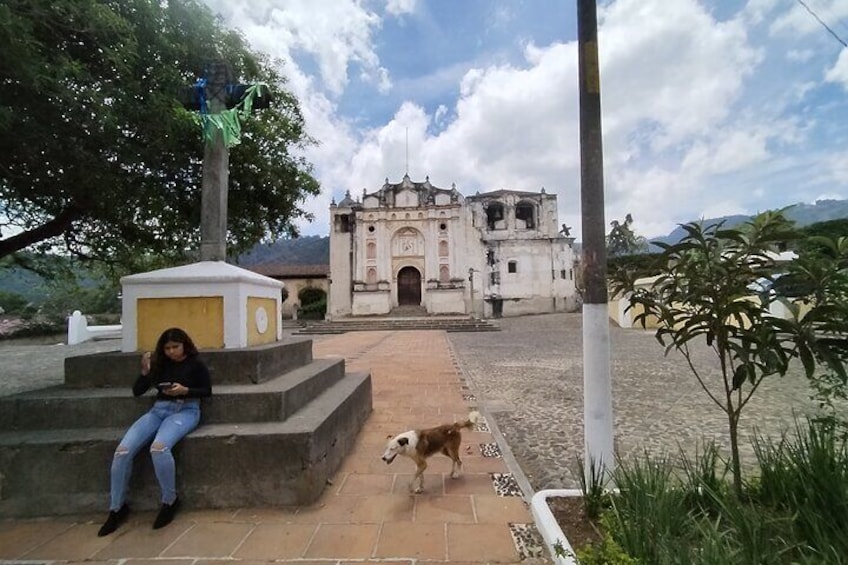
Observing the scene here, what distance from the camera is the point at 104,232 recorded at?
7090 millimetres

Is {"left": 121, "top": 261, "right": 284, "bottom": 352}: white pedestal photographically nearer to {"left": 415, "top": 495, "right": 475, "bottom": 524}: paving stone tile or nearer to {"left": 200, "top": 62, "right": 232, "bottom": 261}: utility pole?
{"left": 200, "top": 62, "right": 232, "bottom": 261}: utility pole

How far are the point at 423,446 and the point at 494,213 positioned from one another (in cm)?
3274

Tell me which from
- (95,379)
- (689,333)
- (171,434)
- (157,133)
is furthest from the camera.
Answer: (157,133)

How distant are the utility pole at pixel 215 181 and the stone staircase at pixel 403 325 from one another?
18884 millimetres

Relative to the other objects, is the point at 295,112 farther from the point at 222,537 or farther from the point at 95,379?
the point at 222,537

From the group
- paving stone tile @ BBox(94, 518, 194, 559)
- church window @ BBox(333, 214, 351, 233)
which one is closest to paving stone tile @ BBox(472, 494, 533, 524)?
paving stone tile @ BBox(94, 518, 194, 559)

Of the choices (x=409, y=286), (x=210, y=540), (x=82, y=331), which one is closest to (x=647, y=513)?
(x=210, y=540)

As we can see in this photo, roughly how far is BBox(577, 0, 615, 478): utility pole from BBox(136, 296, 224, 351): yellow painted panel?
2.90 meters

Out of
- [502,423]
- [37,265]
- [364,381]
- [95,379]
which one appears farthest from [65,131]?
[502,423]

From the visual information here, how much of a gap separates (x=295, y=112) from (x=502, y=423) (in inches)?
227

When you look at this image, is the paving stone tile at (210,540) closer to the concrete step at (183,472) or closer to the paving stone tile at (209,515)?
the paving stone tile at (209,515)

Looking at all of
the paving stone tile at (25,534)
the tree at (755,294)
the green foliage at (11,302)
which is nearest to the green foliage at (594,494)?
the tree at (755,294)

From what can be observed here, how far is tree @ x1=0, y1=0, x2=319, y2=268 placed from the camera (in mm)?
3826

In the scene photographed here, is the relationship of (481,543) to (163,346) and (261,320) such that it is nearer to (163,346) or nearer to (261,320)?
(163,346)
